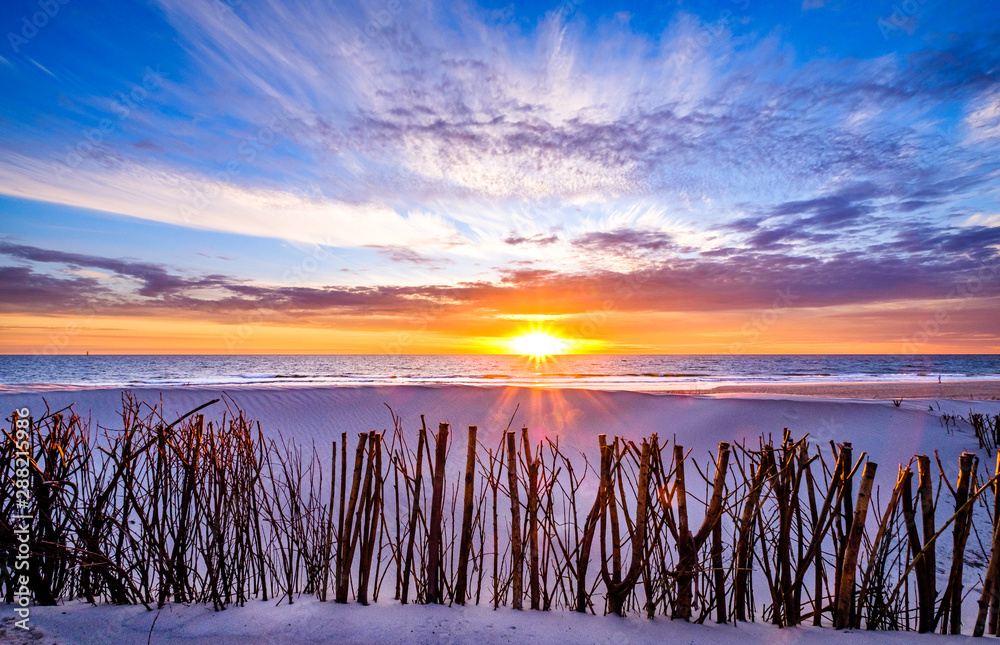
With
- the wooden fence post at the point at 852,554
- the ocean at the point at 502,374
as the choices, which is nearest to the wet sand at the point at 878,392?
the ocean at the point at 502,374

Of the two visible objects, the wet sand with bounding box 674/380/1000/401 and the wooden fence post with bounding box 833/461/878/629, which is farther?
the wet sand with bounding box 674/380/1000/401

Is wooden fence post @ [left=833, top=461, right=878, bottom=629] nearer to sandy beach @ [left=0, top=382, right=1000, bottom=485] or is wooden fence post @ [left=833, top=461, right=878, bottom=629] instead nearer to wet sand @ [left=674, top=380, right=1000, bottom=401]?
sandy beach @ [left=0, top=382, right=1000, bottom=485]

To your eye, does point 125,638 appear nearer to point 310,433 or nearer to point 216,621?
point 216,621

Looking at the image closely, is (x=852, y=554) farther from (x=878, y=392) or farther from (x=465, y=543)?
(x=878, y=392)

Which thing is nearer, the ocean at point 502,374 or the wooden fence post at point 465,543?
the wooden fence post at point 465,543

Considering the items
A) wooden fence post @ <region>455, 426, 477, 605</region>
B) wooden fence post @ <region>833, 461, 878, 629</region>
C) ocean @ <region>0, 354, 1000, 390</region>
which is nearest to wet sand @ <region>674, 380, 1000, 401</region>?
ocean @ <region>0, 354, 1000, 390</region>

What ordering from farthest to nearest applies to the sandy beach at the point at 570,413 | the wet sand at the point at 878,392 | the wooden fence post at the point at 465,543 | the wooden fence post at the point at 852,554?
the wet sand at the point at 878,392
the sandy beach at the point at 570,413
the wooden fence post at the point at 465,543
the wooden fence post at the point at 852,554

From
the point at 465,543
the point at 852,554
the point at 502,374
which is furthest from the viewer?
the point at 502,374

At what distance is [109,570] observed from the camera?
302 cm

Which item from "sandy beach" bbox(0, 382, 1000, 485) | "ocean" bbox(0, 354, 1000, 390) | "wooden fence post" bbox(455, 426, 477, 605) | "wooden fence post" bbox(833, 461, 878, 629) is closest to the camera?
"wooden fence post" bbox(833, 461, 878, 629)

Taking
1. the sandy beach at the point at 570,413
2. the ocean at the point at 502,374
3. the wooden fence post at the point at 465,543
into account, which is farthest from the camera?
the ocean at the point at 502,374

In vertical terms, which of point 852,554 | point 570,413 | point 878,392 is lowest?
point 878,392

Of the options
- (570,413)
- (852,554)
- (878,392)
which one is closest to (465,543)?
(852,554)

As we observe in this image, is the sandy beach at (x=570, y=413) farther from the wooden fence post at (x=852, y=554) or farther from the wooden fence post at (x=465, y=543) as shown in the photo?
the wooden fence post at (x=852, y=554)
